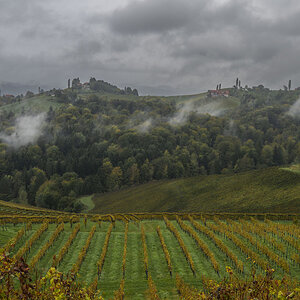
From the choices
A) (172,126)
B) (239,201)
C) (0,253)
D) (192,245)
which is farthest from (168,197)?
(172,126)

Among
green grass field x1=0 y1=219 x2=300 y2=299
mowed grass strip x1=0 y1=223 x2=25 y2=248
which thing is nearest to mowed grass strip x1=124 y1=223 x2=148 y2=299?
green grass field x1=0 y1=219 x2=300 y2=299

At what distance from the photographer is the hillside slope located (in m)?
61.3

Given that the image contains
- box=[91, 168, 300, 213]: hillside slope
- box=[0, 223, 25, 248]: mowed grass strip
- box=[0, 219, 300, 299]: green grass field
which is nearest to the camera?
box=[0, 219, 300, 299]: green grass field

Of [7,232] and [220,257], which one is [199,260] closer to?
[220,257]

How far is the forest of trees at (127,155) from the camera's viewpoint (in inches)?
4473

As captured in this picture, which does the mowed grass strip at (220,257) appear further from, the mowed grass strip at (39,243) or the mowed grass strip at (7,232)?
the mowed grass strip at (7,232)

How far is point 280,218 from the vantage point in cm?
4781

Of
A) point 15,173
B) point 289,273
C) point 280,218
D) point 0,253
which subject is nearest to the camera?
point 0,253

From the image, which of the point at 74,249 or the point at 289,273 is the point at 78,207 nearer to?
the point at 74,249

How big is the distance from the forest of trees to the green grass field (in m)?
52.7

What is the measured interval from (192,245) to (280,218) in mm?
23637

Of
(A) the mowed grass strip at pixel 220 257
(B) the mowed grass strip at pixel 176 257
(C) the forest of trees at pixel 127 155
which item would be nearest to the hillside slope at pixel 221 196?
(C) the forest of trees at pixel 127 155

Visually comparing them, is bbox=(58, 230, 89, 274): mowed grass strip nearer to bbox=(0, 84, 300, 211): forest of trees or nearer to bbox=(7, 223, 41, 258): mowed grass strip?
bbox=(7, 223, 41, 258): mowed grass strip

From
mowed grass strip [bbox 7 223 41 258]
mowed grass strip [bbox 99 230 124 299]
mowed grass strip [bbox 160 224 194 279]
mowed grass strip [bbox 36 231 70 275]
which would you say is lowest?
mowed grass strip [bbox 160 224 194 279]
